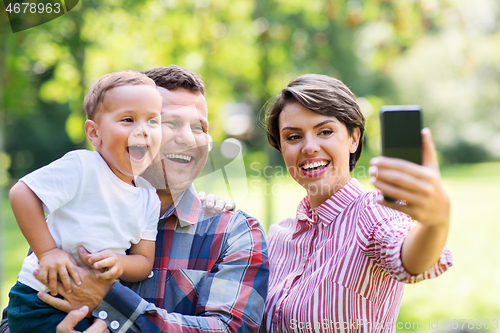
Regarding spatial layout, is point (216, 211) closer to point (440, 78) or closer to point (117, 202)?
point (117, 202)

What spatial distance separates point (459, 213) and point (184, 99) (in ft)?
34.8

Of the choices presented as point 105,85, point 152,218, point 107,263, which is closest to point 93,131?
point 105,85

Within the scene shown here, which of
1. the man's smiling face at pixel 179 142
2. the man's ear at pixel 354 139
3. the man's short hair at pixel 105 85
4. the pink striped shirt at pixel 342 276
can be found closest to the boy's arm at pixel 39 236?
the man's short hair at pixel 105 85

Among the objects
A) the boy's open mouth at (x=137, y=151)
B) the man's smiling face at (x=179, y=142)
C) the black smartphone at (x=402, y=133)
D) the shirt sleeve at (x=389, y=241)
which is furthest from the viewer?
the man's smiling face at (x=179, y=142)

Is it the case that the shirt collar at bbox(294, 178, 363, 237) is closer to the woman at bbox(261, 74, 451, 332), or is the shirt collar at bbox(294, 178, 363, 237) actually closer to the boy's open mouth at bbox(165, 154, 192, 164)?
the woman at bbox(261, 74, 451, 332)

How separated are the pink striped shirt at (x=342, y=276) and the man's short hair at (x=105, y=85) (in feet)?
3.41

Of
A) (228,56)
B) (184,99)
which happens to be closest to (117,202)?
(184,99)

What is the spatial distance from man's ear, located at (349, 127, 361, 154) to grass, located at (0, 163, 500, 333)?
55 cm

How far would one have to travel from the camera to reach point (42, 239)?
1.61 metres

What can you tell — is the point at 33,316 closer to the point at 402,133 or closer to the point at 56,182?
the point at 56,182

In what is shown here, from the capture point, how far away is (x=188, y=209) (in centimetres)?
199

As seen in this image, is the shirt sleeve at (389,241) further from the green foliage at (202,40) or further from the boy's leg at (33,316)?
the green foliage at (202,40)

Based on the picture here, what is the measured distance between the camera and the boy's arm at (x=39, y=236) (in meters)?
1.59

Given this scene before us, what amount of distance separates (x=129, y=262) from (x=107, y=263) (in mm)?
105
